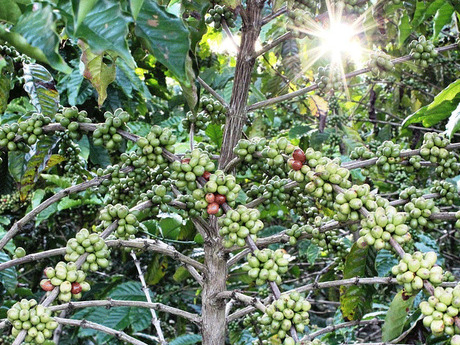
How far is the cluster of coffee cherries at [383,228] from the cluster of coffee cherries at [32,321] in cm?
92

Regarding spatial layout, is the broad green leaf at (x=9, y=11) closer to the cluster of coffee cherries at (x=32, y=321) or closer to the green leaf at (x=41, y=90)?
the cluster of coffee cherries at (x=32, y=321)

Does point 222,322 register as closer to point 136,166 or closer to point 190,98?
point 136,166

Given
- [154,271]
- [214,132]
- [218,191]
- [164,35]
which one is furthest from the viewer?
[154,271]

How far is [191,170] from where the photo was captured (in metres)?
1.52

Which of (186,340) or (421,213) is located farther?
(186,340)

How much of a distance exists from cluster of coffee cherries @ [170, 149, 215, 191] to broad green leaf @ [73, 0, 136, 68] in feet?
2.02

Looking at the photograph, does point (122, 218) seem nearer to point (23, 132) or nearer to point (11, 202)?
point (23, 132)

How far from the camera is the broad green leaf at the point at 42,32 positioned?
35.8 inches

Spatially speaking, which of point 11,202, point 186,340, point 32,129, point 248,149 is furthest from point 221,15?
point 11,202

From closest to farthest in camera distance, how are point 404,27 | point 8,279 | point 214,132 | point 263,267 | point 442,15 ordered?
point 263,267 < point 442,15 < point 404,27 < point 8,279 < point 214,132

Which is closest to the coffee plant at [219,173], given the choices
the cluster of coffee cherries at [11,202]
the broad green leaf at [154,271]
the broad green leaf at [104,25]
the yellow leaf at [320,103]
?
the broad green leaf at [104,25]

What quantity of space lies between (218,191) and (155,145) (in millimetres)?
286

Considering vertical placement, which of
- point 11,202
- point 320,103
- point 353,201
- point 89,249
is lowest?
point 89,249

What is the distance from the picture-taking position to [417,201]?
5.11ft
